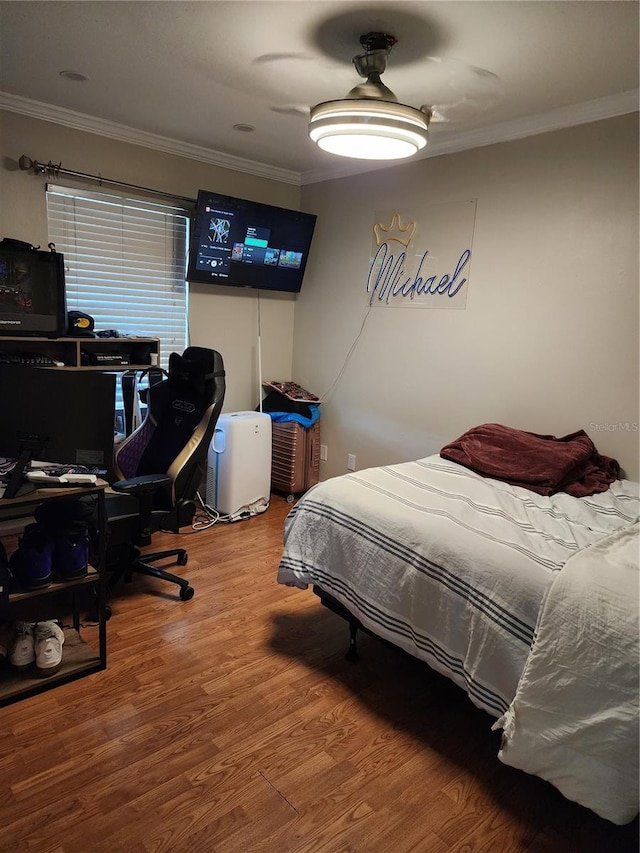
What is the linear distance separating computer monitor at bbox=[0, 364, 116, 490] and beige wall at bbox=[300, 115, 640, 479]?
2.17m

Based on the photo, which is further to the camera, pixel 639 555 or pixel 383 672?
pixel 383 672

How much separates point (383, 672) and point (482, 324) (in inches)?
80.0

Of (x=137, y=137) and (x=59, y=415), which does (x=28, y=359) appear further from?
(x=137, y=137)

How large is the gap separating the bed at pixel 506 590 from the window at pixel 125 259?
82.4 inches

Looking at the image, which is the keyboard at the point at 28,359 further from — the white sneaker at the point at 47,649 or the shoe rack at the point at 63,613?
the white sneaker at the point at 47,649

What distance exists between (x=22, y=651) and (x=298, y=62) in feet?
8.78

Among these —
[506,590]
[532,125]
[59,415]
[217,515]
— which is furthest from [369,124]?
[217,515]

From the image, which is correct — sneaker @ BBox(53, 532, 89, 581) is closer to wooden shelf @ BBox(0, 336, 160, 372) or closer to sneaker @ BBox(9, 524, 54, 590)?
sneaker @ BBox(9, 524, 54, 590)

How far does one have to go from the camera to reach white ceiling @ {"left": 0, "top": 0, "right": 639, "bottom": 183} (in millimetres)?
2004

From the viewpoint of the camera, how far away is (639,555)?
5.66 feet

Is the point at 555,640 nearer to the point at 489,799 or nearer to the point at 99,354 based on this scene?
the point at 489,799

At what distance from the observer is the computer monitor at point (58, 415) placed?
81.4 inches

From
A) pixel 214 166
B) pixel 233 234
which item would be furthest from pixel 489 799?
A: pixel 214 166

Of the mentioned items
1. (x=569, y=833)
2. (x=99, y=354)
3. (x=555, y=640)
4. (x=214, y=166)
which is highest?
(x=214, y=166)
